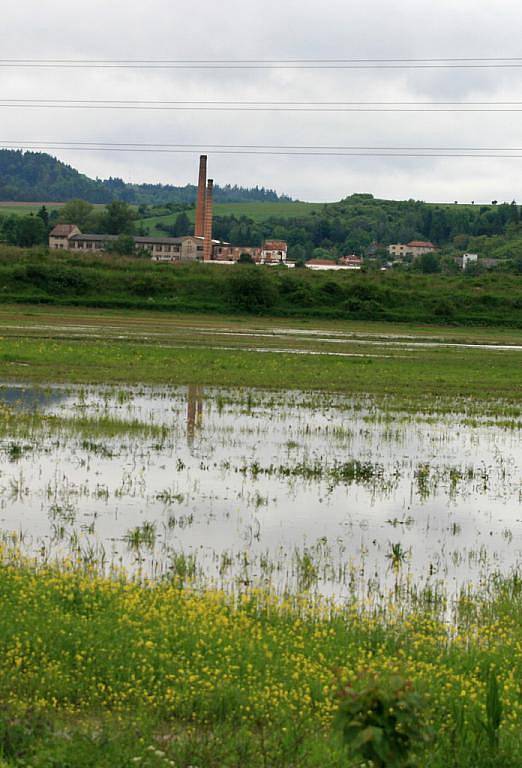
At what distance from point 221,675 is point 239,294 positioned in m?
64.0

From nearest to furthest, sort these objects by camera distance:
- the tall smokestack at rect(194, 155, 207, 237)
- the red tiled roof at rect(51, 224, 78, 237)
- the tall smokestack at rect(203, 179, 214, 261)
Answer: the tall smokestack at rect(194, 155, 207, 237)
the tall smokestack at rect(203, 179, 214, 261)
the red tiled roof at rect(51, 224, 78, 237)

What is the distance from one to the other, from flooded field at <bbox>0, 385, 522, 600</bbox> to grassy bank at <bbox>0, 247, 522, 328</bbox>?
43711 millimetres

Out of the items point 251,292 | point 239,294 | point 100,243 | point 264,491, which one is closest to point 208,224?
point 100,243

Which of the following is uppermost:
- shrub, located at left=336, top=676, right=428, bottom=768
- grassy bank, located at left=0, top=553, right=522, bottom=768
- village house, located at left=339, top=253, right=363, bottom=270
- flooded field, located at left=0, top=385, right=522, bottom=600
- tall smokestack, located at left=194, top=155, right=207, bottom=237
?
tall smokestack, located at left=194, top=155, right=207, bottom=237

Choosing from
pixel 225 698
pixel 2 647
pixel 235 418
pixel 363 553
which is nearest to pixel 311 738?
pixel 225 698

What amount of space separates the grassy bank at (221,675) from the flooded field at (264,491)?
5.26ft

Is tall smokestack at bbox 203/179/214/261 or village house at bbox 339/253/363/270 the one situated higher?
tall smokestack at bbox 203/179/214/261

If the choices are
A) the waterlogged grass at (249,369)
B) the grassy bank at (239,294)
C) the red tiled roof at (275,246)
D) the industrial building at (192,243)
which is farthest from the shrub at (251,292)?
the red tiled roof at (275,246)

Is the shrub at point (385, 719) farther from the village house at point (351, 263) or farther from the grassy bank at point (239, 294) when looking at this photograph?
the village house at point (351, 263)

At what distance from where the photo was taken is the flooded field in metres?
12.9

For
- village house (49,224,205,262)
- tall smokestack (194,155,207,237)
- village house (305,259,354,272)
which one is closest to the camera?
village house (305,259,354,272)

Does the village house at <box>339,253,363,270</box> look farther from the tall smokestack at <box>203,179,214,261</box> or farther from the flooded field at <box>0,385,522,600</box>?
the flooded field at <box>0,385,522,600</box>

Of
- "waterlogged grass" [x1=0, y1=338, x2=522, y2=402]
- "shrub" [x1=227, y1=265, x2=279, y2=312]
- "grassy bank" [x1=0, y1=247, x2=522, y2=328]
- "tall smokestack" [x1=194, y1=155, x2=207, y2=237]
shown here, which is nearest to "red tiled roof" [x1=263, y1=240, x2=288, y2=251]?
"tall smokestack" [x1=194, y1=155, x2=207, y2=237]

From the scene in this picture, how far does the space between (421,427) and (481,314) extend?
5071cm
